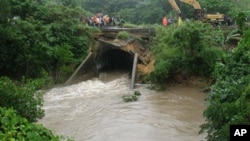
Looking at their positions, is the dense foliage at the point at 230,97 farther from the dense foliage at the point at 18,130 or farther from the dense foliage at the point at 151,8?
the dense foliage at the point at 151,8

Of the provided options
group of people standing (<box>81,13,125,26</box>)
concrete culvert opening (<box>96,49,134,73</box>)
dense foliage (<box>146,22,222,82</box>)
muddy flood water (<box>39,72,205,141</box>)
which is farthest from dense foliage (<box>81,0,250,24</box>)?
muddy flood water (<box>39,72,205,141</box>)

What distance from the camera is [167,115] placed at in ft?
56.6

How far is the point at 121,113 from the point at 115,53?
Result: 47.5ft

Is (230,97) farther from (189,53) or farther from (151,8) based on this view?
(151,8)

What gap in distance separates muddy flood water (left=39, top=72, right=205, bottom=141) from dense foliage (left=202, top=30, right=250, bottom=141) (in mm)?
2717

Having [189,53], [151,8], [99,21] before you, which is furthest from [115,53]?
[189,53]

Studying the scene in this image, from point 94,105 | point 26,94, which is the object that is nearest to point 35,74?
point 94,105

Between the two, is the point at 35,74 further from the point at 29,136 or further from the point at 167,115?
the point at 29,136

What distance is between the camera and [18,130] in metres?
7.15

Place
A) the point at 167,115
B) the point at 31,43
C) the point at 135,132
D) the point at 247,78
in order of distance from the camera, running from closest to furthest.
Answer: the point at 247,78 < the point at 135,132 < the point at 167,115 < the point at 31,43

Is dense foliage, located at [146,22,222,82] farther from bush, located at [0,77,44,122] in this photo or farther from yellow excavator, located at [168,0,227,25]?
bush, located at [0,77,44,122]

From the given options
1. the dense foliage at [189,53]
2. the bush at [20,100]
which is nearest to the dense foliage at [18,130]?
the bush at [20,100]

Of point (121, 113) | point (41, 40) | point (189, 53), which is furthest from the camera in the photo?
point (41, 40)

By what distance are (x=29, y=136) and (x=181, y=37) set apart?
15756 mm
